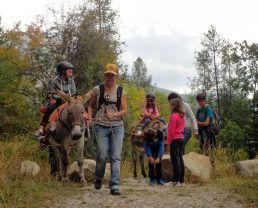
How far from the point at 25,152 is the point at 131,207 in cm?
661

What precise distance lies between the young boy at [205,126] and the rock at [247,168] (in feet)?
2.31

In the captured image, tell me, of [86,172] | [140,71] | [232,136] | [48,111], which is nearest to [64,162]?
[86,172]

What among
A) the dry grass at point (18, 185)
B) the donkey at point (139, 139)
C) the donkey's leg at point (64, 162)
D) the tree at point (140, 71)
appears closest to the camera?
the dry grass at point (18, 185)

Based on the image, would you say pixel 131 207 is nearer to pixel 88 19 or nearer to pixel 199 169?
pixel 199 169

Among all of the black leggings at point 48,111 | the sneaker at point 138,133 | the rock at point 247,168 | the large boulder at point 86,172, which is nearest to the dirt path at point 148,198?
the large boulder at point 86,172

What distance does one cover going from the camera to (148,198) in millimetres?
7195

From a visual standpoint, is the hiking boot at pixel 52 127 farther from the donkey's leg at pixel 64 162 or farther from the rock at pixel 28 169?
the rock at pixel 28 169

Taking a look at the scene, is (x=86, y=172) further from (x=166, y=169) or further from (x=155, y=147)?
(x=166, y=169)

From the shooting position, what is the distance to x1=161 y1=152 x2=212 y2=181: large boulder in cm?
1039

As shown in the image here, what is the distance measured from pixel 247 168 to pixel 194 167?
192 centimetres

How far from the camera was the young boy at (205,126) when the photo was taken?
11.7m

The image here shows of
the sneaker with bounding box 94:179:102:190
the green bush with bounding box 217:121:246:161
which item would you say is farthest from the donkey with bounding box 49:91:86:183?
the green bush with bounding box 217:121:246:161

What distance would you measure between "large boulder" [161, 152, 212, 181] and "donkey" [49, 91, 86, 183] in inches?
108

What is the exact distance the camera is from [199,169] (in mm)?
10695
